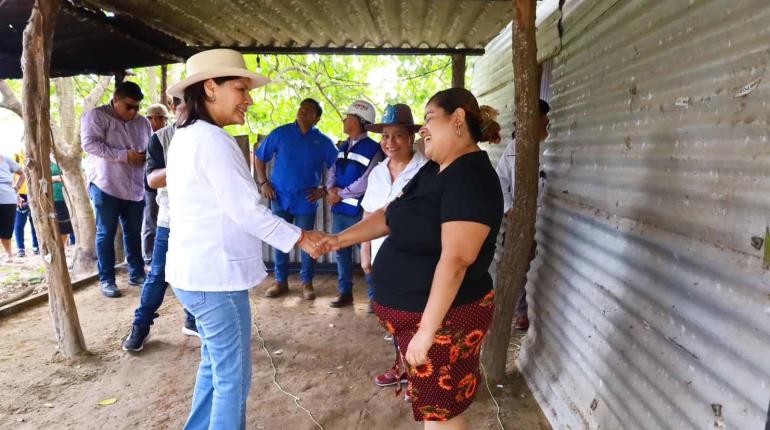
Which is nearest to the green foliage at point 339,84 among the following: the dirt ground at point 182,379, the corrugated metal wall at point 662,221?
the dirt ground at point 182,379

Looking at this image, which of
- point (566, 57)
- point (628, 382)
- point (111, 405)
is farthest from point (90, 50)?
point (628, 382)

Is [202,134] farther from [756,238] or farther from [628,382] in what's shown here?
[628,382]

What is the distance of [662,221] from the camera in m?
2.03

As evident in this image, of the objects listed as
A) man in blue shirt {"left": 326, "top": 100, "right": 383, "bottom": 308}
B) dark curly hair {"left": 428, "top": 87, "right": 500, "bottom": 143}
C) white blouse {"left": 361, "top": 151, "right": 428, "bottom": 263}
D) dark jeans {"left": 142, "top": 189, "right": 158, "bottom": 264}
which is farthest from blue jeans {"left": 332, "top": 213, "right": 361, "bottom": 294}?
dark curly hair {"left": 428, "top": 87, "right": 500, "bottom": 143}

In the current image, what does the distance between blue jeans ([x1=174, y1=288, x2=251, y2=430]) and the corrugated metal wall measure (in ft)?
5.86

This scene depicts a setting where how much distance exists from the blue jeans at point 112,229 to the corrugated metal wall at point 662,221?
182 inches

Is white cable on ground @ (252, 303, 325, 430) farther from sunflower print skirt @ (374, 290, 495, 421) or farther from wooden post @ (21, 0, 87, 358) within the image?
wooden post @ (21, 0, 87, 358)

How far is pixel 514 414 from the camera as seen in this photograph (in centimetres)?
312

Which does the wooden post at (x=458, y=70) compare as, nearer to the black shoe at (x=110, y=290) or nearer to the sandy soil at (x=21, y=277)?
the black shoe at (x=110, y=290)

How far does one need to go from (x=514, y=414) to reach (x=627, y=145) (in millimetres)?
1827

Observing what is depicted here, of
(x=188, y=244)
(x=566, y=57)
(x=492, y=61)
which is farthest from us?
(x=492, y=61)

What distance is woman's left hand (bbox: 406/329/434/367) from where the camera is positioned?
1.85 meters

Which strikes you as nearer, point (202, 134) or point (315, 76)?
point (202, 134)

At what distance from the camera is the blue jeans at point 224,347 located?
219 centimetres
